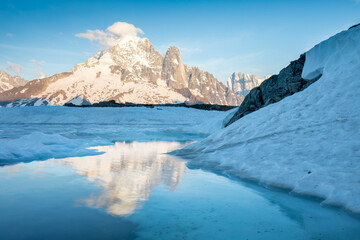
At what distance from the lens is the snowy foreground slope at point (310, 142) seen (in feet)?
16.9

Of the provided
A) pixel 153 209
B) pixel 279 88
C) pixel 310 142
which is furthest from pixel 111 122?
pixel 153 209

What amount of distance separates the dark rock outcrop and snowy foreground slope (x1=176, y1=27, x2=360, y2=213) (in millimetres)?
3206

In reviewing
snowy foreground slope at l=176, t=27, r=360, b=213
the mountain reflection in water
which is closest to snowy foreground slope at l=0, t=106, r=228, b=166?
snowy foreground slope at l=176, t=27, r=360, b=213

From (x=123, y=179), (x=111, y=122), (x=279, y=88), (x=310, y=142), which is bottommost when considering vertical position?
(x=111, y=122)

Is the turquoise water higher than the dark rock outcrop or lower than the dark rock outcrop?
lower

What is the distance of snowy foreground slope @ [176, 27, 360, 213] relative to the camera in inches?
203

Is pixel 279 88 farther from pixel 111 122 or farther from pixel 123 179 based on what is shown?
pixel 111 122

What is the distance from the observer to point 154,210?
13.4 ft

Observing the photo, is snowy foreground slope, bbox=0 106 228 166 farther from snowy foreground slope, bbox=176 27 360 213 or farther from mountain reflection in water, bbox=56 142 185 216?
mountain reflection in water, bbox=56 142 185 216

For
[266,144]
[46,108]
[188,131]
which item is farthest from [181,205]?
[46,108]

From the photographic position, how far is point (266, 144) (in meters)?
7.64

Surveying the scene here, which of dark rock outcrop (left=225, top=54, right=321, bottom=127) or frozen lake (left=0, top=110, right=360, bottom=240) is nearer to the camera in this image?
frozen lake (left=0, top=110, right=360, bottom=240)

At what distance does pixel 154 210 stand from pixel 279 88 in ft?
46.5

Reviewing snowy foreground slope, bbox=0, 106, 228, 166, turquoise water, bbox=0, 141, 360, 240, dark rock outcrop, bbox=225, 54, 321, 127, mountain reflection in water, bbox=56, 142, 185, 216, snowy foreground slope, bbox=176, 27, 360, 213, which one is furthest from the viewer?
snowy foreground slope, bbox=0, 106, 228, 166
